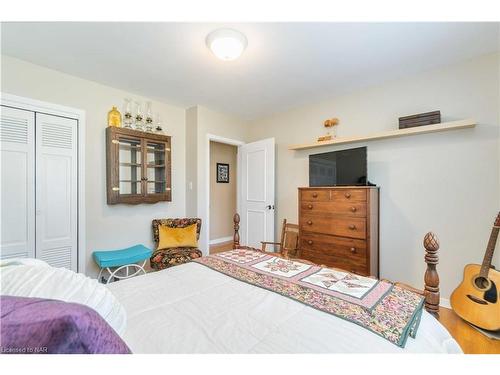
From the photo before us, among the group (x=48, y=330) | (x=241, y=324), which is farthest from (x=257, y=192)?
(x=48, y=330)

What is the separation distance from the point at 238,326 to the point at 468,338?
2139 millimetres

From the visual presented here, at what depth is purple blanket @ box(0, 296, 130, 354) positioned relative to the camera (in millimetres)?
468

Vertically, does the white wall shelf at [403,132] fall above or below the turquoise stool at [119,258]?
above

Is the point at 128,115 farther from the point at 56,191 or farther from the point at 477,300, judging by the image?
the point at 477,300

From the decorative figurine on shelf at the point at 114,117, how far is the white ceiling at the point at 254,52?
32cm

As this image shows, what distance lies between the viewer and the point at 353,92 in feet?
10.1

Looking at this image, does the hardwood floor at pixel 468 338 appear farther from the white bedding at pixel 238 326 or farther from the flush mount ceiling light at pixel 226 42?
the flush mount ceiling light at pixel 226 42

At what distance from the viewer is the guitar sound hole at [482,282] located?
1999 mm

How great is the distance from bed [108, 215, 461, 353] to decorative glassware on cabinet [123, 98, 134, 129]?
2346 mm

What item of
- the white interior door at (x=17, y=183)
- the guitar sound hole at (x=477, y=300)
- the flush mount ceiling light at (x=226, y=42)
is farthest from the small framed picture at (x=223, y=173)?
the guitar sound hole at (x=477, y=300)

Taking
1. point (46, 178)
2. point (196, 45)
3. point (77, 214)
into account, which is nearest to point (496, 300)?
point (196, 45)

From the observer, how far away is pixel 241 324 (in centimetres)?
99

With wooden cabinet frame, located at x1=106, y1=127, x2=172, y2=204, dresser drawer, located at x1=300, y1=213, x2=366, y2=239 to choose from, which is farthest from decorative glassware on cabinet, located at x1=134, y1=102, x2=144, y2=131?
dresser drawer, located at x1=300, y1=213, x2=366, y2=239

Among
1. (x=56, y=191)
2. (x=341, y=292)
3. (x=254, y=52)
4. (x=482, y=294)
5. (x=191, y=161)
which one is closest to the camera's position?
(x=341, y=292)
